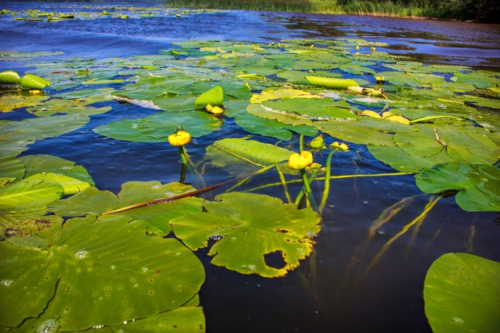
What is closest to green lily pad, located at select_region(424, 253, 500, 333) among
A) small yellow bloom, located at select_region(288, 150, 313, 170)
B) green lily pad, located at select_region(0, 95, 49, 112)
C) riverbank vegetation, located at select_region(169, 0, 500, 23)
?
small yellow bloom, located at select_region(288, 150, 313, 170)

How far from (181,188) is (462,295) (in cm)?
112

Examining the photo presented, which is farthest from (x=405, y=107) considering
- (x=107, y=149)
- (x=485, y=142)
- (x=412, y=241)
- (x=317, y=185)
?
(x=107, y=149)

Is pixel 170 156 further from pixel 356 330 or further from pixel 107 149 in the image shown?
pixel 356 330

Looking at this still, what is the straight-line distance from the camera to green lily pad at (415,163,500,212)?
1.31 m

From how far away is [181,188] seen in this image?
143 cm

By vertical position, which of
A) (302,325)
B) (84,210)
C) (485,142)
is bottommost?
(302,325)

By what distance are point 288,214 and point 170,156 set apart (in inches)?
36.5

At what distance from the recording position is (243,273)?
98 cm

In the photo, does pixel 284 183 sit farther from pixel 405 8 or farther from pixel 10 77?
pixel 405 8

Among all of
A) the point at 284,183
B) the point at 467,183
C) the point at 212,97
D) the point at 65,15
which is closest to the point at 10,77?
the point at 212,97

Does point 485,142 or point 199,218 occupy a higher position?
point 485,142

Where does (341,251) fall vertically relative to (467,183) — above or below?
below

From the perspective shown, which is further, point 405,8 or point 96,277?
point 405,8

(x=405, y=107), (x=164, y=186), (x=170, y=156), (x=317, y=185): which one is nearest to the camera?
(x=164, y=186)
